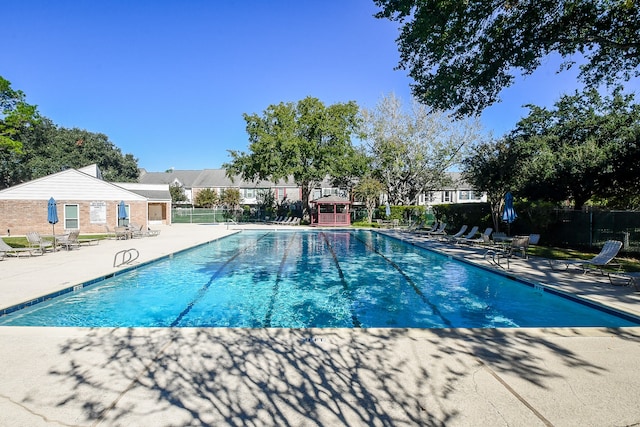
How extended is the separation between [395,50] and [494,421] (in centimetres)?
1332

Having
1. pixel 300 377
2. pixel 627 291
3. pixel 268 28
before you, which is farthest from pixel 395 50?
pixel 300 377

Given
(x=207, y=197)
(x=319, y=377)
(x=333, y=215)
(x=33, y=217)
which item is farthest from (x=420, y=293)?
(x=207, y=197)

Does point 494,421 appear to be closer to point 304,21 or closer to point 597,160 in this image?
point 304,21

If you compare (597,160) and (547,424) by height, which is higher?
(597,160)

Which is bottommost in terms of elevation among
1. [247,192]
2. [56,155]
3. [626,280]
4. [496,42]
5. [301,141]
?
[626,280]

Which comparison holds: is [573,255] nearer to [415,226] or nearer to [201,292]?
[201,292]

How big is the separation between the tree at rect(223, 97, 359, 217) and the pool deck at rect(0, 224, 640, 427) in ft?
92.4

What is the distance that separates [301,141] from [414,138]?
38.2ft

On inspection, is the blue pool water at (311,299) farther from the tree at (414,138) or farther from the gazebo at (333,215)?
the tree at (414,138)

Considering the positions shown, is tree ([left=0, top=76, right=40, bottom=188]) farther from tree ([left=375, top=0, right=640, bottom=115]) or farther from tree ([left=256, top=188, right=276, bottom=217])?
tree ([left=256, top=188, right=276, bottom=217])

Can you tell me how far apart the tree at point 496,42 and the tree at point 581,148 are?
4440mm

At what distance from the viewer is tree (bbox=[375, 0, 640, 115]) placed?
33.8 ft

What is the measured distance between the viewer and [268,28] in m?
16.6

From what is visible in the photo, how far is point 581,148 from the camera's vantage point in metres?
17.4
